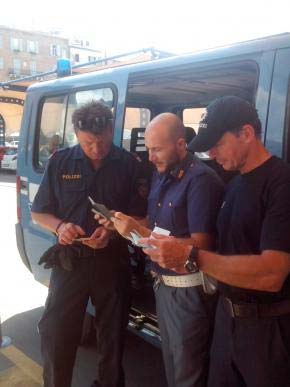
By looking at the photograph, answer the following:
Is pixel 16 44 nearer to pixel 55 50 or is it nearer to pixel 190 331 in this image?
pixel 55 50

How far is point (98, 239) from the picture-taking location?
2.36 meters

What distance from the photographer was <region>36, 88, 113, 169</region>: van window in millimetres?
3539

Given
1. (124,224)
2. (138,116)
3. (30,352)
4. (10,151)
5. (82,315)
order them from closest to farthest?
(124,224)
(82,315)
(30,352)
(138,116)
(10,151)

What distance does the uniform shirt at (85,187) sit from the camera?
2.51 meters

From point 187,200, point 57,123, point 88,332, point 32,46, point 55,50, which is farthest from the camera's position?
point 55,50

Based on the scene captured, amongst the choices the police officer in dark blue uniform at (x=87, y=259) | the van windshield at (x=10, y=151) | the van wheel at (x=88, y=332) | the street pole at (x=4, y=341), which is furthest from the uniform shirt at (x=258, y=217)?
the van windshield at (x=10, y=151)

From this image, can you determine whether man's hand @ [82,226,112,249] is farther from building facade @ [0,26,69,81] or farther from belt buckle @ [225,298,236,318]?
building facade @ [0,26,69,81]

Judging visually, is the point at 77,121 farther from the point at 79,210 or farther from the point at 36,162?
the point at 36,162

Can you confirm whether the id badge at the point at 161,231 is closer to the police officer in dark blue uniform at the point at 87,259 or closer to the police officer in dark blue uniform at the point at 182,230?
the police officer in dark blue uniform at the point at 182,230

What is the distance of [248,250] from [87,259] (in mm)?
1164

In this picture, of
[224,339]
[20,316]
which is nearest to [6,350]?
[20,316]

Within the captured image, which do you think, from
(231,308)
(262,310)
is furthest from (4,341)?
(262,310)

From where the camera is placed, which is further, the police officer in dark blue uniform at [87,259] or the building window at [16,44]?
the building window at [16,44]

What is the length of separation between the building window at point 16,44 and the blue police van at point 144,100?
61.9 metres
